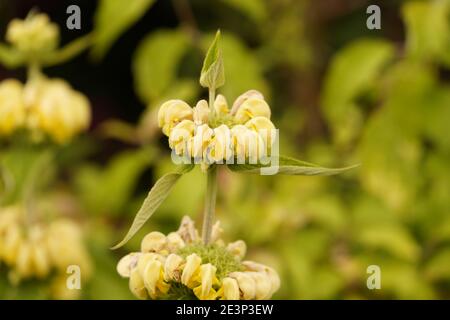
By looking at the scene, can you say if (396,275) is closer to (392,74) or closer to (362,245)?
(362,245)

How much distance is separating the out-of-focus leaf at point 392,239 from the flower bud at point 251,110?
78 cm

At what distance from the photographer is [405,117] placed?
5.08 ft

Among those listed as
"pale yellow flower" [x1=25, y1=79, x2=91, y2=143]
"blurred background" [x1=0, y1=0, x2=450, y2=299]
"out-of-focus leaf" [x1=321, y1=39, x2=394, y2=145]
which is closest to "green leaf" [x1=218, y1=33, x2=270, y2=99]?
"blurred background" [x1=0, y1=0, x2=450, y2=299]

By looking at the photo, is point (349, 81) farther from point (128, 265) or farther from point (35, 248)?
point (128, 265)

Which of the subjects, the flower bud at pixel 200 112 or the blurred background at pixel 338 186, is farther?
the blurred background at pixel 338 186

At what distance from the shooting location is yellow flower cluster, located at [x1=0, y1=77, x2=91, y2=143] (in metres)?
1.09

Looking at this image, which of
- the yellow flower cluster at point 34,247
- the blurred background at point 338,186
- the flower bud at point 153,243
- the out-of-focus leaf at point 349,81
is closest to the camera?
the flower bud at point 153,243

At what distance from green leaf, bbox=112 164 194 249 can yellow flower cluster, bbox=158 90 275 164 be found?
29mm

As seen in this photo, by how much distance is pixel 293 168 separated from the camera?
0.65 m

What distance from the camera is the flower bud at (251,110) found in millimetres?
700

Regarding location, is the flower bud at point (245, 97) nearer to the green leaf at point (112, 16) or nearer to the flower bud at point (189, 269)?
the flower bud at point (189, 269)

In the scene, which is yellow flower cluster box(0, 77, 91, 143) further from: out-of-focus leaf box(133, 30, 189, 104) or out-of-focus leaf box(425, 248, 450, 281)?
out-of-focus leaf box(425, 248, 450, 281)

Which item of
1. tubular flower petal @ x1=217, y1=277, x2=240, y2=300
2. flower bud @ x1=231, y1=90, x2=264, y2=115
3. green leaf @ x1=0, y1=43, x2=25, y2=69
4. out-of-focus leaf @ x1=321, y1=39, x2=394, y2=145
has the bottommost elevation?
tubular flower petal @ x1=217, y1=277, x2=240, y2=300

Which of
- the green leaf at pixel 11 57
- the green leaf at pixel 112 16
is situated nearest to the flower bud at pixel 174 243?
the green leaf at pixel 11 57
